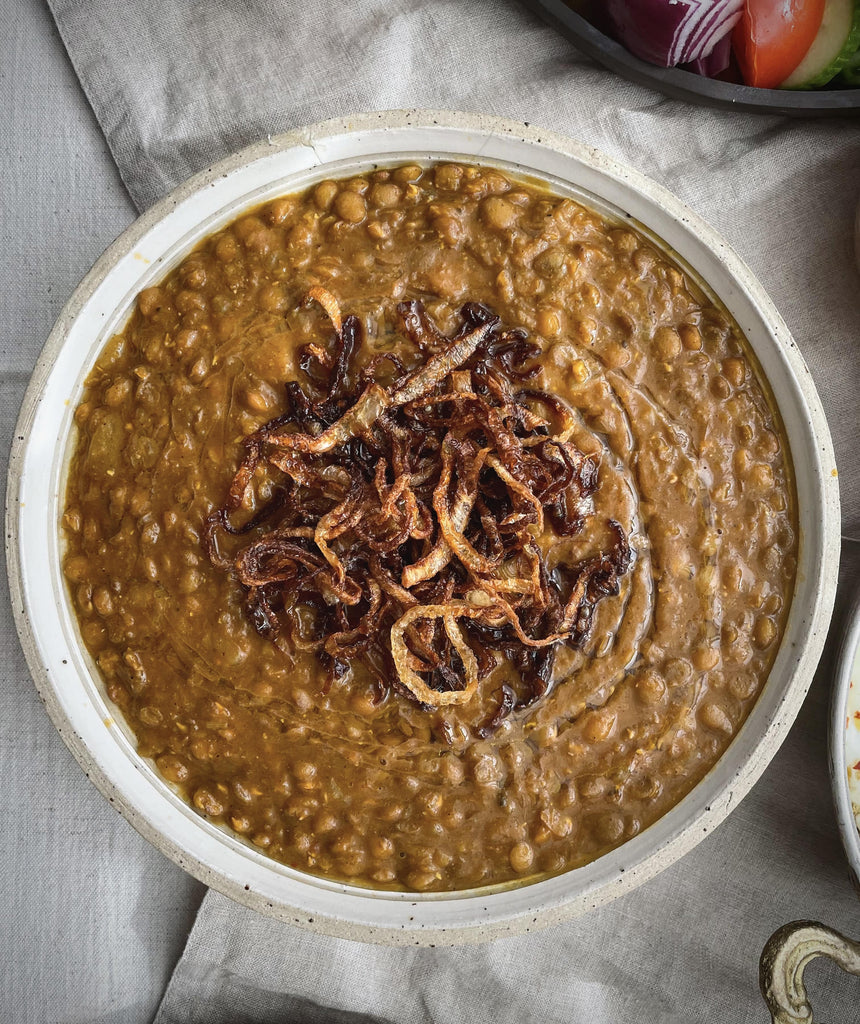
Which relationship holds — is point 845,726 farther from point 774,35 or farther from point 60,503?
point 60,503

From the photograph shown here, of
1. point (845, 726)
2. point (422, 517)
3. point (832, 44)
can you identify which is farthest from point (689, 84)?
point (845, 726)

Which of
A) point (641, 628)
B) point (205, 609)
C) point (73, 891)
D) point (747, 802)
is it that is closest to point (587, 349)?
point (641, 628)

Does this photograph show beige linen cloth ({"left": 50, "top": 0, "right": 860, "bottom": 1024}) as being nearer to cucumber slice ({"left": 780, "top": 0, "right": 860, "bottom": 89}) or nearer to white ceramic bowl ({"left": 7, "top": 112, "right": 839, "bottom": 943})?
cucumber slice ({"left": 780, "top": 0, "right": 860, "bottom": 89})

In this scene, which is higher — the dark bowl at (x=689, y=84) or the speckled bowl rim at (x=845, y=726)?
the dark bowl at (x=689, y=84)

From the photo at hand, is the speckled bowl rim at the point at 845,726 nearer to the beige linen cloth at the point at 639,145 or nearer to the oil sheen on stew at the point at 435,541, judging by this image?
the beige linen cloth at the point at 639,145

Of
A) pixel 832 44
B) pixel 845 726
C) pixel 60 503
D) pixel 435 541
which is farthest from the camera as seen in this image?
pixel 832 44

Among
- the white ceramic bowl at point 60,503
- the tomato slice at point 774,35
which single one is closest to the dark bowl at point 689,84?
the tomato slice at point 774,35

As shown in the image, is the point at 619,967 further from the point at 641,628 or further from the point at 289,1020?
the point at 641,628
